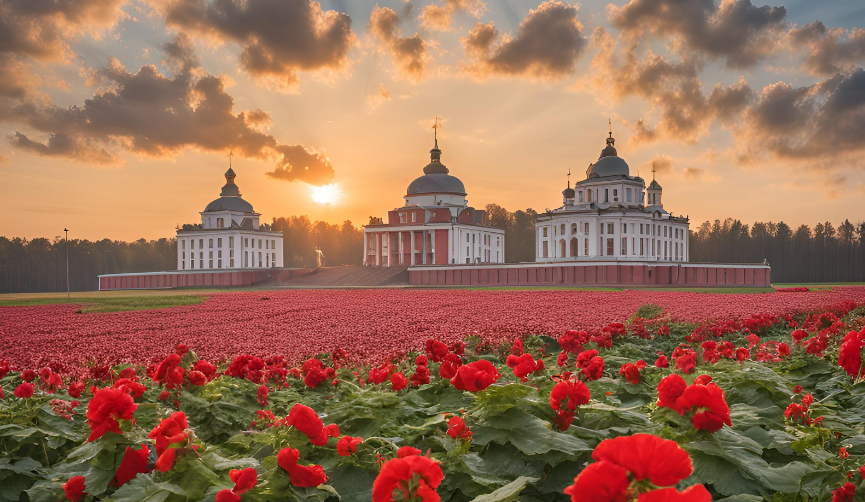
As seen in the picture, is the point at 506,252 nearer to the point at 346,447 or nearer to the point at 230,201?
the point at 230,201

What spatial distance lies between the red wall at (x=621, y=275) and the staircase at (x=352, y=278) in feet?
25.8

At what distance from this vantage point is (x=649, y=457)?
4.98 ft

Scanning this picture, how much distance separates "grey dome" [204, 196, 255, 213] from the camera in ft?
309

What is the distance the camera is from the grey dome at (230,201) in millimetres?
94312

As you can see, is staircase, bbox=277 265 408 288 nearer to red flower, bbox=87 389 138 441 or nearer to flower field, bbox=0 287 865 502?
flower field, bbox=0 287 865 502

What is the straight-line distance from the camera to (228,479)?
114 inches

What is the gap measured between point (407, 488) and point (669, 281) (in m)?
61.3

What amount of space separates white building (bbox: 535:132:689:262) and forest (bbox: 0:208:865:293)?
23177mm

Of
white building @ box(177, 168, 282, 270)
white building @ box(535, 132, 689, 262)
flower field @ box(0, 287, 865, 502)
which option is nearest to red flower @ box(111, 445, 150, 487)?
flower field @ box(0, 287, 865, 502)

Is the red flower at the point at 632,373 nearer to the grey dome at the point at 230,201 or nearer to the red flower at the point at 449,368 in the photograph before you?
the red flower at the point at 449,368

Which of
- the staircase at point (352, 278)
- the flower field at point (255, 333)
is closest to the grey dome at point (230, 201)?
the staircase at point (352, 278)

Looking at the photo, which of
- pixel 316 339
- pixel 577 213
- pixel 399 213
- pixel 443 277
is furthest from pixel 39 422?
pixel 399 213

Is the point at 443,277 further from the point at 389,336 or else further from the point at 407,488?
the point at 407,488

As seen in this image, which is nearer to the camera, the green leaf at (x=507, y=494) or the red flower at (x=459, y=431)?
the green leaf at (x=507, y=494)
